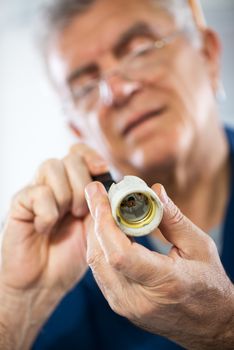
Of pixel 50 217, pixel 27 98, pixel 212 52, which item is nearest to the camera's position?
pixel 50 217

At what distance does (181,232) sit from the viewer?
41 cm

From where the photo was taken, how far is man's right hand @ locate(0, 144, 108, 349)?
2.11ft

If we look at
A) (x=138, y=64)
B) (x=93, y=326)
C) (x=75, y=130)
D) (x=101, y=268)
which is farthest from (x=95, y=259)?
(x=75, y=130)

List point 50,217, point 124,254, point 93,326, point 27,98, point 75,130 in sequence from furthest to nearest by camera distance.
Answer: point 27,98
point 75,130
point 93,326
point 50,217
point 124,254

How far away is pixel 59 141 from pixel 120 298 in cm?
98

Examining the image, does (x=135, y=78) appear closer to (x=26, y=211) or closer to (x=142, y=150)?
(x=142, y=150)

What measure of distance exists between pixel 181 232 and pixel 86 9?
2.91 feet

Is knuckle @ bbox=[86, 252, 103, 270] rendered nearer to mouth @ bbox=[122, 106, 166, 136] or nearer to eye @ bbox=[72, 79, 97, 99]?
mouth @ bbox=[122, 106, 166, 136]

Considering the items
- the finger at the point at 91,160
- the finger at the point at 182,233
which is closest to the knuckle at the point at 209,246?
the finger at the point at 182,233

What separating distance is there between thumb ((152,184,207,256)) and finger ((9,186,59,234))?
27cm

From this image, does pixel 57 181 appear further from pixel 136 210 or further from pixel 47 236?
pixel 136 210

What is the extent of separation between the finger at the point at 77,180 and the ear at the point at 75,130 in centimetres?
57

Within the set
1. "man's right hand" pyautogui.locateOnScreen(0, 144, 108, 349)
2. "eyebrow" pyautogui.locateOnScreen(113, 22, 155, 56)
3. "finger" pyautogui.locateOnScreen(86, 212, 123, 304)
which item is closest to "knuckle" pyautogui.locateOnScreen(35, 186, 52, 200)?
"man's right hand" pyautogui.locateOnScreen(0, 144, 108, 349)

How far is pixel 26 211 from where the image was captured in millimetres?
648
